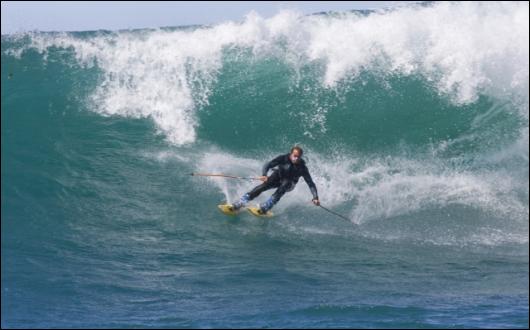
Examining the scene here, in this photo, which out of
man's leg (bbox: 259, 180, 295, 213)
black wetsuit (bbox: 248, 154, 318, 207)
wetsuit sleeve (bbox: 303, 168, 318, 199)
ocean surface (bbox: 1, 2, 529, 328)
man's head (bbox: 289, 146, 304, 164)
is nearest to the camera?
ocean surface (bbox: 1, 2, 529, 328)

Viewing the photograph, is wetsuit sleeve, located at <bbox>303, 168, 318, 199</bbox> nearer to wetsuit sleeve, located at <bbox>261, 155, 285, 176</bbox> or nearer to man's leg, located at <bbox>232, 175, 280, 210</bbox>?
wetsuit sleeve, located at <bbox>261, 155, 285, 176</bbox>

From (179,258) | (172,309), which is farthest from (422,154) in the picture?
(172,309)

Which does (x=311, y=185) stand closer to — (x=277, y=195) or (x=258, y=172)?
(x=277, y=195)

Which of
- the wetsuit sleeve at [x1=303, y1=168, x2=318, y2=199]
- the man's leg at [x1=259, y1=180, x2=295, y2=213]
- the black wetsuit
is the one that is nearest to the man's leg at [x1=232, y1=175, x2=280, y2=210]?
the black wetsuit

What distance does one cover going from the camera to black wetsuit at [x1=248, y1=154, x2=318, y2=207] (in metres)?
11.0

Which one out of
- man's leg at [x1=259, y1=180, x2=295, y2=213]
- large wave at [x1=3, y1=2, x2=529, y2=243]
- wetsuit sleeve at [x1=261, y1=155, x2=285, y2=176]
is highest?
large wave at [x1=3, y1=2, x2=529, y2=243]

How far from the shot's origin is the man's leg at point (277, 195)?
11320mm

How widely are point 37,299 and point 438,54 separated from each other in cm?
1144

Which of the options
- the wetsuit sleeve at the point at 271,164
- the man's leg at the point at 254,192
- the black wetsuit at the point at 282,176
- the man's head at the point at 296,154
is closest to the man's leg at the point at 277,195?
the black wetsuit at the point at 282,176

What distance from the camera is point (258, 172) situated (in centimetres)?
1284

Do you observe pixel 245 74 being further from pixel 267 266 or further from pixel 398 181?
pixel 267 266

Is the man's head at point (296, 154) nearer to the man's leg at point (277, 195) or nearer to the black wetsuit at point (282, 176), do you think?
the black wetsuit at point (282, 176)

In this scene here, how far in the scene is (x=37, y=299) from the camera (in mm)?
8219

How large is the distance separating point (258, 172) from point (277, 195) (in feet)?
5.09
